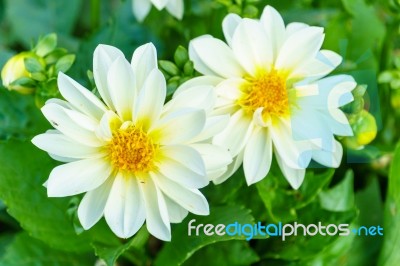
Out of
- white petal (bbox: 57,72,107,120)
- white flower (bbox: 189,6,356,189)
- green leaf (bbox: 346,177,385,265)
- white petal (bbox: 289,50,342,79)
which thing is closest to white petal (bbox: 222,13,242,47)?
white flower (bbox: 189,6,356,189)

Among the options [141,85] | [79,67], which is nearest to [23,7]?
[79,67]

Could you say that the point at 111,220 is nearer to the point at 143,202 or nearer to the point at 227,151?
the point at 143,202

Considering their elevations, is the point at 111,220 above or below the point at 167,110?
below

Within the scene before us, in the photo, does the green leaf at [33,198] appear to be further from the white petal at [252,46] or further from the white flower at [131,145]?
the white petal at [252,46]

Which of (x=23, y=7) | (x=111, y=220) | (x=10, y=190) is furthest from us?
(x=23, y=7)

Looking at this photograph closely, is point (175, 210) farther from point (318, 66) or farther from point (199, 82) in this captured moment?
point (318, 66)

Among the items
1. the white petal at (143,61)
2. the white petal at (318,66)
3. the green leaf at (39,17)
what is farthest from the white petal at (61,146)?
the green leaf at (39,17)

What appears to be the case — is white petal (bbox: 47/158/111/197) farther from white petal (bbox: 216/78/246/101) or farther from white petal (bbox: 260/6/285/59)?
white petal (bbox: 260/6/285/59)
